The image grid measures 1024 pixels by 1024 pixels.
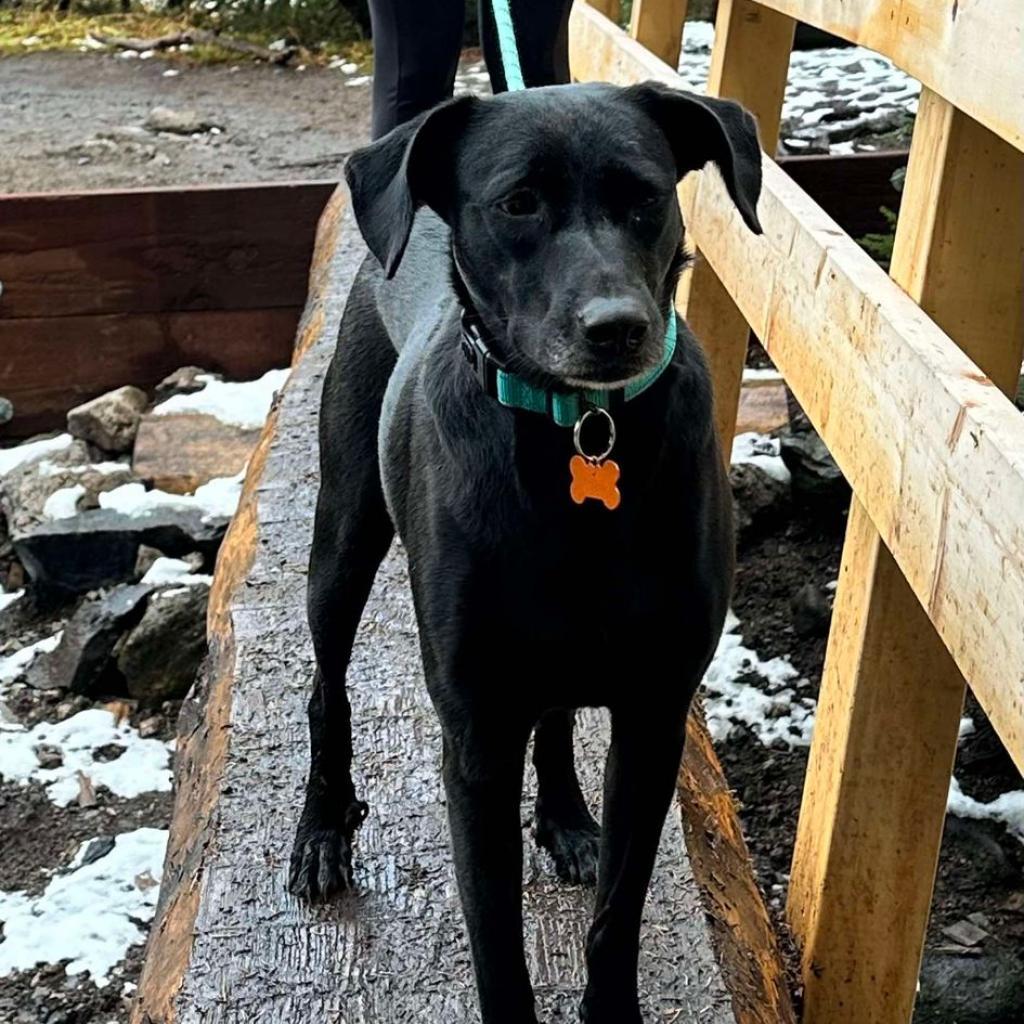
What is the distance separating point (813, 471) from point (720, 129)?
2638mm

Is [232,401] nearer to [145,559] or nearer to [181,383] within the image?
[181,383]

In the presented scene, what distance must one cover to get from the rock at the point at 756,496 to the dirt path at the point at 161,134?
3.70 meters

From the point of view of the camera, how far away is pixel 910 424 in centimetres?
203

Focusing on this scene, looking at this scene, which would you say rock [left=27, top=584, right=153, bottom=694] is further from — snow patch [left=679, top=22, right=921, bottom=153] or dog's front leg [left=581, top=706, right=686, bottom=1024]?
snow patch [left=679, top=22, right=921, bottom=153]

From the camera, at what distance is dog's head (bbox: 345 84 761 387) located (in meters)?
1.88

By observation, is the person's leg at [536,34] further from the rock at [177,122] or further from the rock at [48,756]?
the rock at [177,122]

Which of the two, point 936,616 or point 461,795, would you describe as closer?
point 936,616

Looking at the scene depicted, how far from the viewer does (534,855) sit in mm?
2654

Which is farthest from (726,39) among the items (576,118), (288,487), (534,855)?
(534,855)

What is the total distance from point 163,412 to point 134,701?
1.78 metres

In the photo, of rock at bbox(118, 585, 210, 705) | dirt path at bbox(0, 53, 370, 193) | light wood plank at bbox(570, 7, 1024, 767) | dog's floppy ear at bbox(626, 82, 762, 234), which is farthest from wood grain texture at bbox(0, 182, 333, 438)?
dog's floppy ear at bbox(626, 82, 762, 234)

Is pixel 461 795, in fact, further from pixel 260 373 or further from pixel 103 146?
pixel 103 146

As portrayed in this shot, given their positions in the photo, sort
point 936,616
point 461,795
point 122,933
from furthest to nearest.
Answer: point 122,933
point 461,795
point 936,616

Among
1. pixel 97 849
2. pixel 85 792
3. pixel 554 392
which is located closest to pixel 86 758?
pixel 85 792
